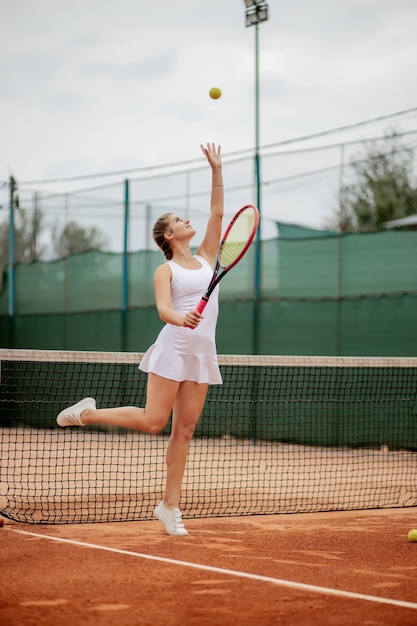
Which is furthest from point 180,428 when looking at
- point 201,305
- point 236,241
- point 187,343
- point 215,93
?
point 215,93

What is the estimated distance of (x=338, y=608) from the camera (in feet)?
12.0

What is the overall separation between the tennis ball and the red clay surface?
3.02 meters

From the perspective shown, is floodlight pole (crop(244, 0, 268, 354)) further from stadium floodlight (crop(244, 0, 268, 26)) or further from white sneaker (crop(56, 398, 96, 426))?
white sneaker (crop(56, 398, 96, 426))

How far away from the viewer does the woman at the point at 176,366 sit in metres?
5.27

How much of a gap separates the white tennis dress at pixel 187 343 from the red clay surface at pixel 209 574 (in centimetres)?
90

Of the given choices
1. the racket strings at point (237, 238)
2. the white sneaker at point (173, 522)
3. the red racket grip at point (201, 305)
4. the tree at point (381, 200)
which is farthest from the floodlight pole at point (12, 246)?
the tree at point (381, 200)

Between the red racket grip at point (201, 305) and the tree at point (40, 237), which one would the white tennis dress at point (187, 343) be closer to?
the red racket grip at point (201, 305)

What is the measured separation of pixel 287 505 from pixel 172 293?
232 centimetres

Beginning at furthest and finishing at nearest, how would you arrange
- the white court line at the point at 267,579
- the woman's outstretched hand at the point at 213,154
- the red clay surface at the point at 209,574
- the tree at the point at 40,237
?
the tree at the point at 40,237, the woman's outstretched hand at the point at 213,154, the white court line at the point at 267,579, the red clay surface at the point at 209,574

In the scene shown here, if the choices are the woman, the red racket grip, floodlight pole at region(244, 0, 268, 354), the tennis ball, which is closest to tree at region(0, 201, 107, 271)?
floodlight pole at region(244, 0, 268, 354)

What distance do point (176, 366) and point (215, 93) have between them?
8.45 ft

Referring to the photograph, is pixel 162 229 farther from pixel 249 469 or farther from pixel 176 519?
pixel 249 469

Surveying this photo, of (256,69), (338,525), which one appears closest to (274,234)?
(256,69)

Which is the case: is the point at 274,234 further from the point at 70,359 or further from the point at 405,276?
the point at 70,359
